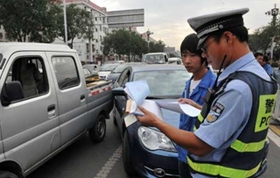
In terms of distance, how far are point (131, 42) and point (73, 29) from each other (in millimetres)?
26189

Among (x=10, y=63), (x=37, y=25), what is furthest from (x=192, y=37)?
(x=37, y=25)

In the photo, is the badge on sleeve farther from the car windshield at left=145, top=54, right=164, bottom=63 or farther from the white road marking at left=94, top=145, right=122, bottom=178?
the car windshield at left=145, top=54, right=164, bottom=63

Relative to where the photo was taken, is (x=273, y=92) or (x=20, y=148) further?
(x=20, y=148)

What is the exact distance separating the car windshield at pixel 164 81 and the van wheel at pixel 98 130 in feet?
4.02

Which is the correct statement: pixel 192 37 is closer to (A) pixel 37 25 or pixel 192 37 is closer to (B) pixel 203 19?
(B) pixel 203 19

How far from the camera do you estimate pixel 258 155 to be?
53.7 inches

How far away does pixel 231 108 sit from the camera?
121cm

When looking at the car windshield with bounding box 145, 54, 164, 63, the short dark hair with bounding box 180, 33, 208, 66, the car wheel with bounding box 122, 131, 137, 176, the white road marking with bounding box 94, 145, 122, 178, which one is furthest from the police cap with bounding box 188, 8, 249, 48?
the car windshield with bounding box 145, 54, 164, 63

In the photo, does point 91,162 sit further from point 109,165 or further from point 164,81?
point 164,81

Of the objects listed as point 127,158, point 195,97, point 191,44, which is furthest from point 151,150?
point 191,44

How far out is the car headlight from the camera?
307cm

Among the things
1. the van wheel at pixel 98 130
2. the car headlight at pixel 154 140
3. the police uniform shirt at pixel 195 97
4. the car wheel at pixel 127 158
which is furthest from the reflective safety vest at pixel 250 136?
the van wheel at pixel 98 130

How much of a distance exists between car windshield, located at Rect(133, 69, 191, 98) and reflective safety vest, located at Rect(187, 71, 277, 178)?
2867mm

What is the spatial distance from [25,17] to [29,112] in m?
19.4
